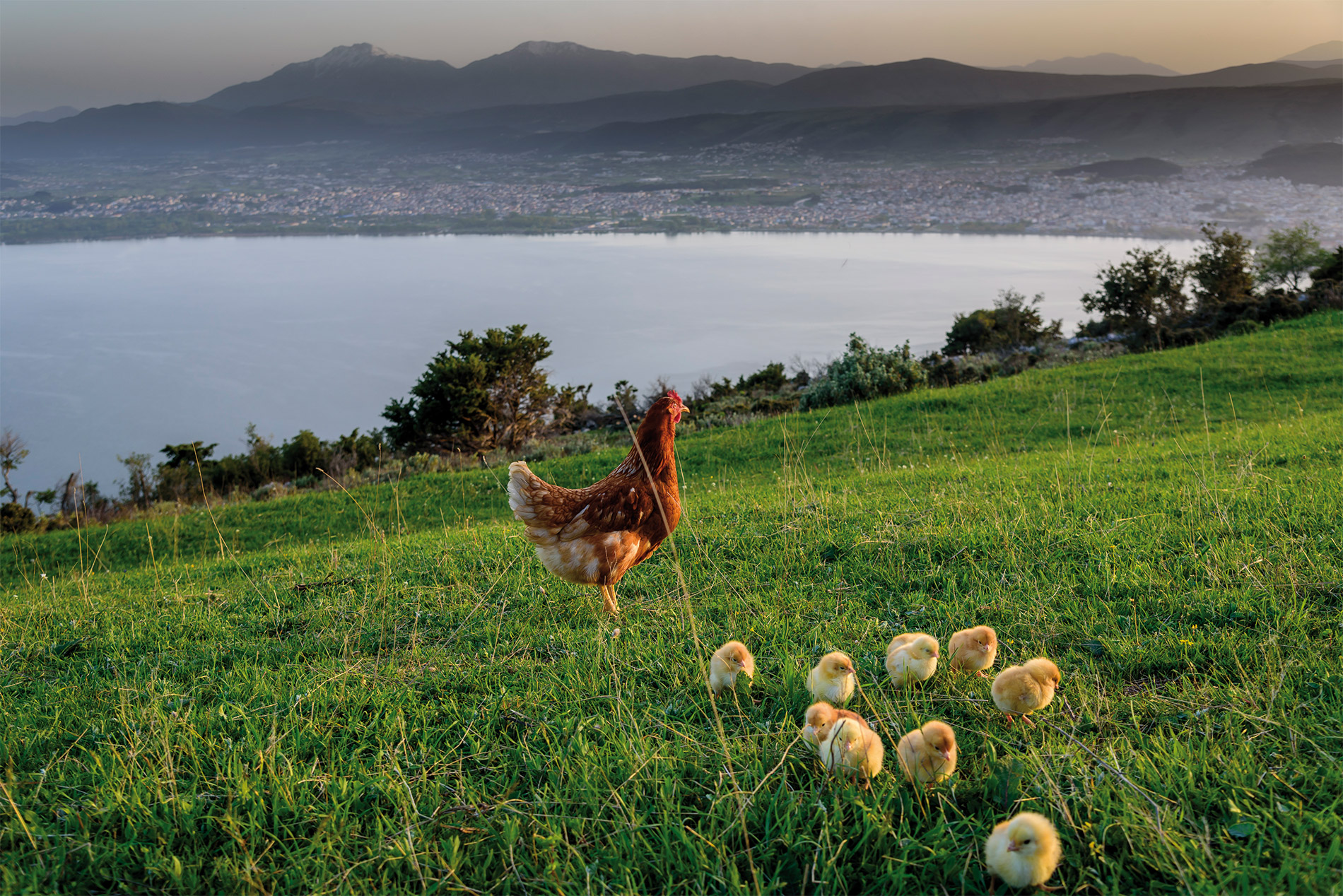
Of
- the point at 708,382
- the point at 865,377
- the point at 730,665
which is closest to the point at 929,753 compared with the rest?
the point at 730,665

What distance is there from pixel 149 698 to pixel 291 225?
162m

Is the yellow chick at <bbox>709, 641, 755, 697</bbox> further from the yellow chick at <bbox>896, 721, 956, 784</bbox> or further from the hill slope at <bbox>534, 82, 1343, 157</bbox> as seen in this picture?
the hill slope at <bbox>534, 82, 1343, 157</bbox>

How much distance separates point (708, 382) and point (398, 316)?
168 feet

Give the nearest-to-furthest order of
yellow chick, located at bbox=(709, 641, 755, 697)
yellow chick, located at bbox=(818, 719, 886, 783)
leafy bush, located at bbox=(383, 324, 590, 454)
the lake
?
1. yellow chick, located at bbox=(818, 719, 886, 783)
2. yellow chick, located at bbox=(709, 641, 755, 697)
3. leafy bush, located at bbox=(383, 324, 590, 454)
4. the lake

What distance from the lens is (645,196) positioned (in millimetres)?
140500

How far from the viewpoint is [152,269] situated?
108 metres

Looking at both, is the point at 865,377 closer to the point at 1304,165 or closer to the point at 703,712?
the point at 703,712

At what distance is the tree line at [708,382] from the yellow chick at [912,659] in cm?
1646

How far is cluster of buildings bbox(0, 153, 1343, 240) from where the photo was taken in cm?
9638

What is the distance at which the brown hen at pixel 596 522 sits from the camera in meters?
4.57

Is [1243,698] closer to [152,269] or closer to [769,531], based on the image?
[769,531]

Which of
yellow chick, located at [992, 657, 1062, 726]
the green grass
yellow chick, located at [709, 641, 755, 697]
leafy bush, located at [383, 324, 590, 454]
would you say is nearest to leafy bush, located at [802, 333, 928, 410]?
leafy bush, located at [383, 324, 590, 454]

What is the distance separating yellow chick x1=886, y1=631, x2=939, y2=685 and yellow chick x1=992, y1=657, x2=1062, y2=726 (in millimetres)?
290

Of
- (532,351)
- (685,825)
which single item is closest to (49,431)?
(532,351)
